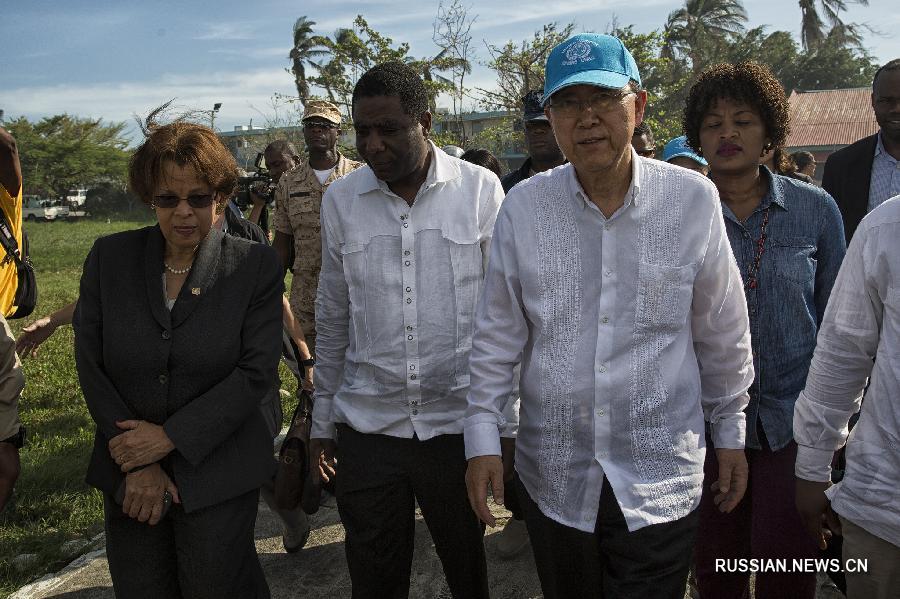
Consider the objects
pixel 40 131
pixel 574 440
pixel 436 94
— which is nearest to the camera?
pixel 574 440

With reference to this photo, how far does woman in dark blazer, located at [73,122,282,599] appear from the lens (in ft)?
8.16

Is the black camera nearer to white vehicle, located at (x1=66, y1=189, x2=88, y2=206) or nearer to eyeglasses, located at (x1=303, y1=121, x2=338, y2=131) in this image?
eyeglasses, located at (x1=303, y1=121, x2=338, y2=131)

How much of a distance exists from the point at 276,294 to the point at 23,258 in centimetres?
186

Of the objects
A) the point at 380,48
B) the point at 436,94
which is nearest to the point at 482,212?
the point at 436,94

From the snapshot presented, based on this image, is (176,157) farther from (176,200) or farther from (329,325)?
(329,325)

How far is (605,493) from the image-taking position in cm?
213

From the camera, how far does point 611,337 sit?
211 cm

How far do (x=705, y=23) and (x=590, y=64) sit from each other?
4651 cm

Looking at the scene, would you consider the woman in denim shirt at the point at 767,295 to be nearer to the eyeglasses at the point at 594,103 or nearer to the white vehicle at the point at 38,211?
the eyeglasses at the point at 594,103

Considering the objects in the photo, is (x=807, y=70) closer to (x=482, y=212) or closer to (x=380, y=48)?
(x=380, y=48)

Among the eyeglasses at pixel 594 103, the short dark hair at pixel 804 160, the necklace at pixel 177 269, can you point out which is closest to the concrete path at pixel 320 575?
the necklace at pixel 177 269

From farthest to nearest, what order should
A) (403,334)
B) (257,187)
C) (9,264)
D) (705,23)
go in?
(705,23), (257,187), (9,264), (403,334)

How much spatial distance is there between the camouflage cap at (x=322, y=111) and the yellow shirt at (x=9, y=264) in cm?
231

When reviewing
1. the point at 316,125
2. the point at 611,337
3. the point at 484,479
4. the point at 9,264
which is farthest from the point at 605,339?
the point at 316,125
